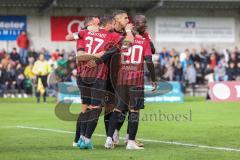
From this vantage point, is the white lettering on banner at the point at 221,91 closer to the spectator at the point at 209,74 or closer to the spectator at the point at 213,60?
the spectator at the point at 209,74

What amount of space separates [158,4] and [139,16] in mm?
30692

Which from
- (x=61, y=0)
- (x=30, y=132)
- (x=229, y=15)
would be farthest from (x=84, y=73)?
(x=229, y=15)

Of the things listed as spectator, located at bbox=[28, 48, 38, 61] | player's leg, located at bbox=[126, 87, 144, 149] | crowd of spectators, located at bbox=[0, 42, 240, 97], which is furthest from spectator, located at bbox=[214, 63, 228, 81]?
player's leg, located at bbox=[126, 87, 144, 149]

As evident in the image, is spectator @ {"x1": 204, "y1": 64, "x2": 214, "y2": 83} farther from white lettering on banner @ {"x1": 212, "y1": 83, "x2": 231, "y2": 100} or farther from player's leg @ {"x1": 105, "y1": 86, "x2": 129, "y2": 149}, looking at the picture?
player's leg @ {"x1": 105, "y1": 86, "x2": 129, "y2": 149}

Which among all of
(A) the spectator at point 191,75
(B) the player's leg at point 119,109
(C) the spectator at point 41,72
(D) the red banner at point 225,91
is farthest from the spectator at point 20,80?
(B) the player's leg at point 119,109

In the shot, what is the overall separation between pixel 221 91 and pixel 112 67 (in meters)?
20.7

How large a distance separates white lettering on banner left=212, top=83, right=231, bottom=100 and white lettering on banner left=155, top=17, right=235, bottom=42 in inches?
488

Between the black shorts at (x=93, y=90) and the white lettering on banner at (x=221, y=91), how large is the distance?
20.5m

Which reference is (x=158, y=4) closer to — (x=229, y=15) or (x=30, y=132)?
(x=229, y=15)

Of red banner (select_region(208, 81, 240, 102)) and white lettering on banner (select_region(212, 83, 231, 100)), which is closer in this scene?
red banner (select_region(208, 81, 240, 102))

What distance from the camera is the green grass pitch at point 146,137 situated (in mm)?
10977

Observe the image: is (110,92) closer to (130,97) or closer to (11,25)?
(130,97)

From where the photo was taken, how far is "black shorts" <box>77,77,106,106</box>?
12.1 m

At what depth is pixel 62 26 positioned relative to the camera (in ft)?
140
